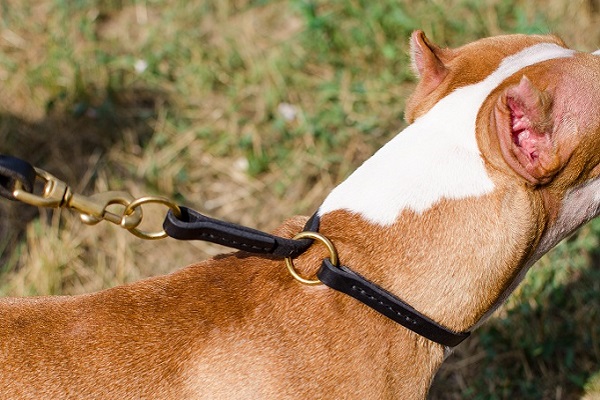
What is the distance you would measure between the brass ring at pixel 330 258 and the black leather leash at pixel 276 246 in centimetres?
2

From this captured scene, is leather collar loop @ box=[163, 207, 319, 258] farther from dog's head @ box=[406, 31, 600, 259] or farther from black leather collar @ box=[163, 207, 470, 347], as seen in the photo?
dog's head @ box=[406, 31, 600, 259]

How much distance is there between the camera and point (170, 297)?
2.60m

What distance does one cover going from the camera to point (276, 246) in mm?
2553

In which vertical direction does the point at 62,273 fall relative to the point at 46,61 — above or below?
below

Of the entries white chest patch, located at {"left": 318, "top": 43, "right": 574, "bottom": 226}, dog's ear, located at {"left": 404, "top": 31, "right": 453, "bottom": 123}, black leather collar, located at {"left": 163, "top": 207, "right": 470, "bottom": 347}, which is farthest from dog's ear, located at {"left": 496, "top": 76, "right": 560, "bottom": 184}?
black leather collar, located at {"left": 163, "top": 207, "right": 470, "bottom": 347}

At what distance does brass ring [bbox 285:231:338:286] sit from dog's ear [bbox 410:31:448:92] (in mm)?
683

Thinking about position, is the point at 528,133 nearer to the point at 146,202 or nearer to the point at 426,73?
the point at 426,73

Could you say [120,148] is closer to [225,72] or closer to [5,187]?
[225,72]

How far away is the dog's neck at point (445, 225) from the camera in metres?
2.54

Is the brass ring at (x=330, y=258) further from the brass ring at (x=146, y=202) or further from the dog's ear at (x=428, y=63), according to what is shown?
the dog's ear at (x=428, y=63)

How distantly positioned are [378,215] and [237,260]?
1.66 feet

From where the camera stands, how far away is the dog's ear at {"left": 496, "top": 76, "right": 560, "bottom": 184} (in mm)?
2344

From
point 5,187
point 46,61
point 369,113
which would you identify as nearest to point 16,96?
point 46,61

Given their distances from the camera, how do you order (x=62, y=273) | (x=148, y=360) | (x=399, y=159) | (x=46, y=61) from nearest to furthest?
(x=148, y=360) < (x=399, y=159) < (x=62, y=273) < (x=46, y=61)
